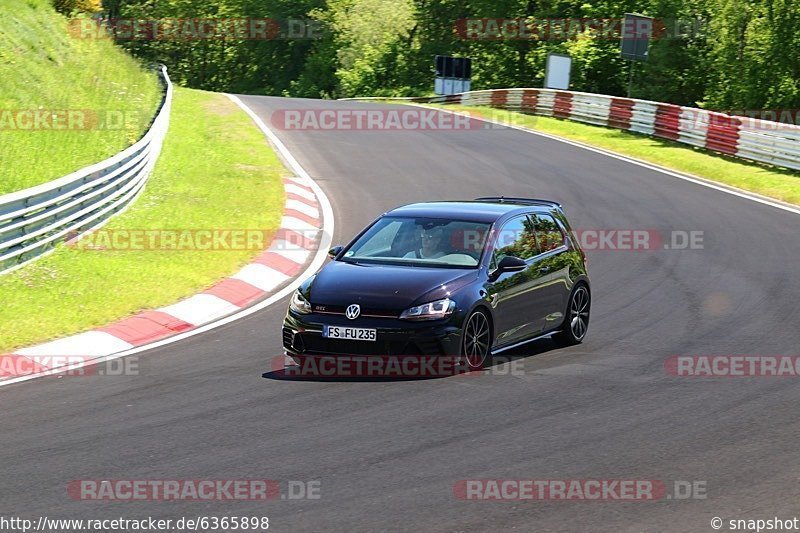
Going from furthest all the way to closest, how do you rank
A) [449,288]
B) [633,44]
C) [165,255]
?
[633,44] < [165,255] < [449,288]

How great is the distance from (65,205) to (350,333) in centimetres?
682

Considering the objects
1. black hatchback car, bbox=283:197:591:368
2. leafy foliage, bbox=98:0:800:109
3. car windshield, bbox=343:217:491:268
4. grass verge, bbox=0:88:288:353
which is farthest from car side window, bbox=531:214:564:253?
leafy foliage, bbox=98:0:800:109

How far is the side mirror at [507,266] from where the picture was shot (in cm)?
1148

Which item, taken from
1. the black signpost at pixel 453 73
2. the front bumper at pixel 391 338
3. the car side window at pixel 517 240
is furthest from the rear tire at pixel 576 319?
the black signpost at pixel 453 73

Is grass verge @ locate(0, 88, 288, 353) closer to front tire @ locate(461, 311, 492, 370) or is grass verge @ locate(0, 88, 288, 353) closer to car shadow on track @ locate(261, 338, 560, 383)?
car shadow on track @ locate(261, 338, 560, 383)

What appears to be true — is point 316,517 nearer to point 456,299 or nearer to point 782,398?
point 456,299

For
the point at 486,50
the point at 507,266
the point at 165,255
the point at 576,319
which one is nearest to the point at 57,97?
the point at 165,255

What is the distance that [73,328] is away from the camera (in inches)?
503

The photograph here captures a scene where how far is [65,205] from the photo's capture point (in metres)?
16.0

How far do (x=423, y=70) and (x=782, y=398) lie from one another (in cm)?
7204

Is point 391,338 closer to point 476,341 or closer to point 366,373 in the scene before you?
point 366,373

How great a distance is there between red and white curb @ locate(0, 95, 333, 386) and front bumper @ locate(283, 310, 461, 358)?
2272 mm

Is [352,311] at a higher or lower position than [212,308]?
higher

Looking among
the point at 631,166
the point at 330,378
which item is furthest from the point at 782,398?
the point at 631,166
